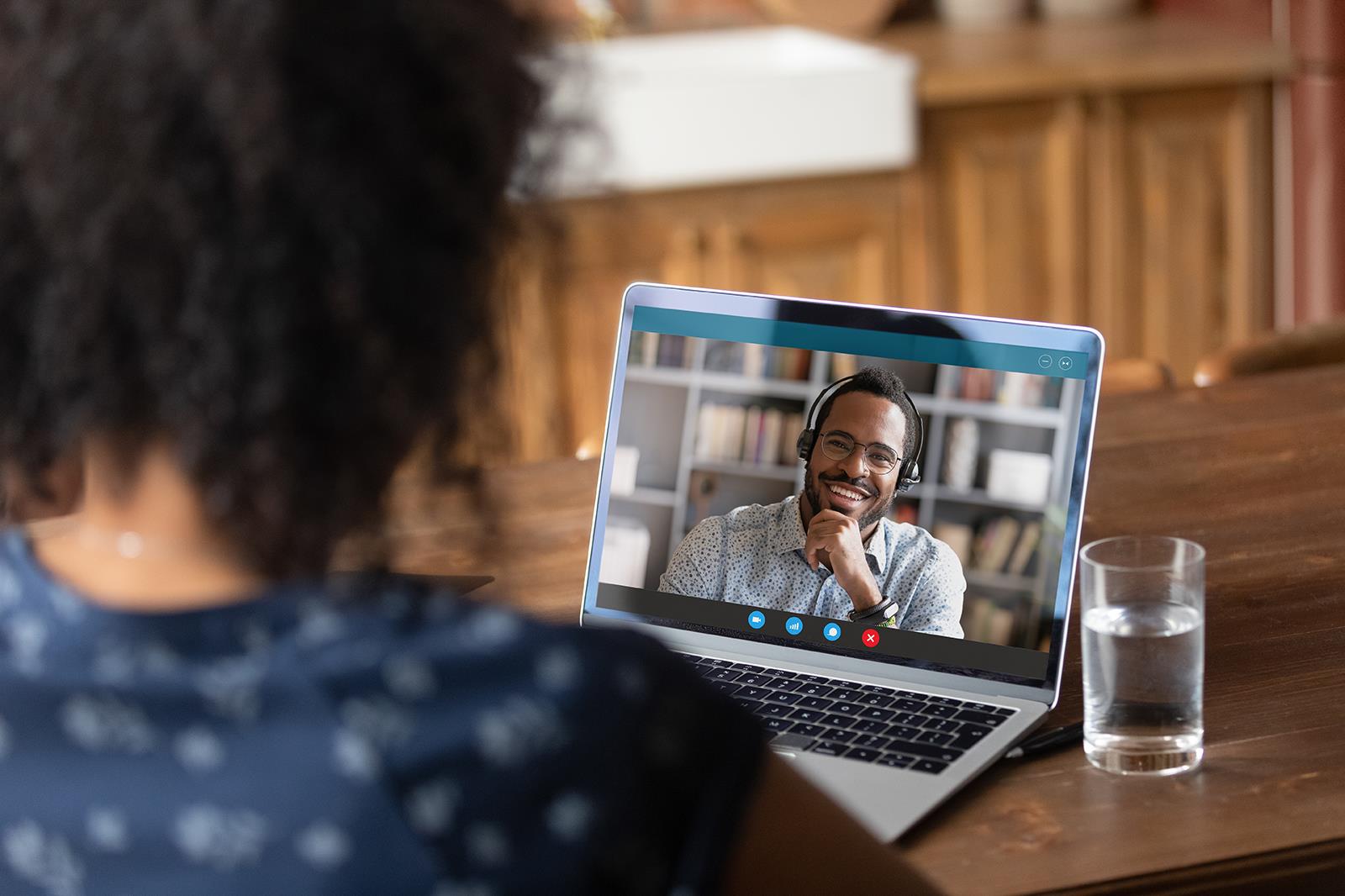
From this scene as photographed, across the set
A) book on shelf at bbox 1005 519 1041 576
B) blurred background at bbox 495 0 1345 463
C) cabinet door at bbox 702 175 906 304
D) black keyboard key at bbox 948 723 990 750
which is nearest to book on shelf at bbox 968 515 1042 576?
book on shelf at bbox 1005 519 1041 576

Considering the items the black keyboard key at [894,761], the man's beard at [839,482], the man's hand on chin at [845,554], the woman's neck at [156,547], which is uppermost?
the man's beard at [839,482]

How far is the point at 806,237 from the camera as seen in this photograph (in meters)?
2.87

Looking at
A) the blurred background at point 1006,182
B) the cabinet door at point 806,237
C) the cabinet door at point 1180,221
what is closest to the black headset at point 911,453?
the blurred background at point 1006,182

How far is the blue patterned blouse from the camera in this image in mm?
546

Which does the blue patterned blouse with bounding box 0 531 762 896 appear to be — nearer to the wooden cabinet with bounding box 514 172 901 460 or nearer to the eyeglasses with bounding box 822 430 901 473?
the eyeglasses with bounding box 822 430 901 473

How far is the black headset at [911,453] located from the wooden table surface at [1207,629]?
6.2 inches

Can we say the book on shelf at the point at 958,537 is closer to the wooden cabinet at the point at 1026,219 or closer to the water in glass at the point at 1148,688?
the water in glass at the point at 1148,688

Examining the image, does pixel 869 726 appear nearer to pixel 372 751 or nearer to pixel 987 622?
pixel 987 622

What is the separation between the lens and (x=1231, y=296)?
3098 mm

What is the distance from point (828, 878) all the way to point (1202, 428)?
3.14 ft

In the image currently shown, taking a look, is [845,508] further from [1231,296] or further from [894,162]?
[1231,296]

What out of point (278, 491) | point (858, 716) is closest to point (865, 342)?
point (858, 716)

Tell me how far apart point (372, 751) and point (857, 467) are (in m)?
0.52

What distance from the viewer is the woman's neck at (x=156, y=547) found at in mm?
581
